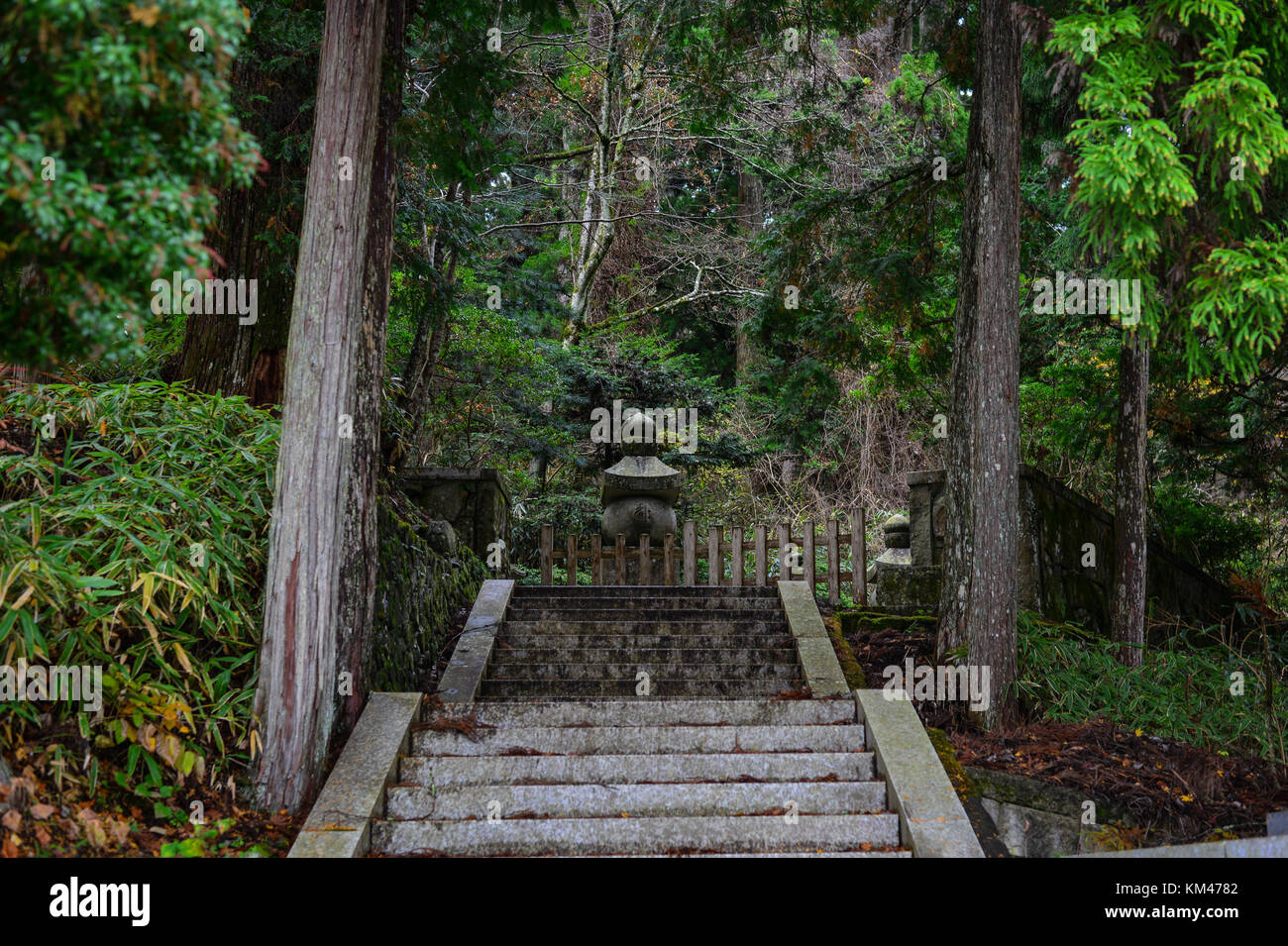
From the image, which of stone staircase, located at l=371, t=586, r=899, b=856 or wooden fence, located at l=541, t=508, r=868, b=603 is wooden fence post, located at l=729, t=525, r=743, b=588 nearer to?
wooden fence, located at l=541, t=508, r=868, b=603

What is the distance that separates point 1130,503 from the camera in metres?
7.64

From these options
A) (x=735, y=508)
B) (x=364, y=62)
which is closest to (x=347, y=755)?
(x=364, y=62)

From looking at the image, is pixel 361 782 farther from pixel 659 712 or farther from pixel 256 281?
pixel 256 281

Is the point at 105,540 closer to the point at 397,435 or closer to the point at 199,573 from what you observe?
the point at 199,573

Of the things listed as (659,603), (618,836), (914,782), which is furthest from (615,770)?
(659,603)

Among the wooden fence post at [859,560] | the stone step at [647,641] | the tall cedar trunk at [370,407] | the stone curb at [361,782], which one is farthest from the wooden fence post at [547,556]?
the stone curb at [361,782]

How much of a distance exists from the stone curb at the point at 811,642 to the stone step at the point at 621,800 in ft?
4.16

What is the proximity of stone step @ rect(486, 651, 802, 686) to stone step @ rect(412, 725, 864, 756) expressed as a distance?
113 cm

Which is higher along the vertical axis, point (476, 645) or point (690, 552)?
point (690, 552)

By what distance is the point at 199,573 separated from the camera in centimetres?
500

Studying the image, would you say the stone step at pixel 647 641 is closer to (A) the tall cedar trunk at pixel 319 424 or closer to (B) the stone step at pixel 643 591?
(B) the stone step at pixel 643 591

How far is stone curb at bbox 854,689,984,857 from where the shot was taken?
14.8 feet

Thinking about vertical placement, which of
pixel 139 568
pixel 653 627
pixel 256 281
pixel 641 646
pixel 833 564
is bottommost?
pixel 641 646

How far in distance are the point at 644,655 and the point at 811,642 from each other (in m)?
1.26
